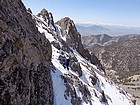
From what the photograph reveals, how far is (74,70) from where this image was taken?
4084 cm

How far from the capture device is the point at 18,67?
18.4 meters

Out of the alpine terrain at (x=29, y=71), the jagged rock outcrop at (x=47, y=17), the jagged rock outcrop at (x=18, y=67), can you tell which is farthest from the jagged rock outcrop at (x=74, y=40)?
the jagged rock outcrop at (x=18, y=67)

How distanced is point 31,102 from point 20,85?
9.46 feet

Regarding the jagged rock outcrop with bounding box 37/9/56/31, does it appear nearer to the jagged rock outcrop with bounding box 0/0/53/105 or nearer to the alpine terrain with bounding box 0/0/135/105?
the alpine terrain with bounding box 0/0/135/105

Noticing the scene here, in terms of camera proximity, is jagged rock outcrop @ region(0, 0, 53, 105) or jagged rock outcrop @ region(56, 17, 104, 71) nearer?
jagged rock outcrop @ region(0, 0, 53, 105)

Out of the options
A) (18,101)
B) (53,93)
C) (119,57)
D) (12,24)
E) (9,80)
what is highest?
(12,24)

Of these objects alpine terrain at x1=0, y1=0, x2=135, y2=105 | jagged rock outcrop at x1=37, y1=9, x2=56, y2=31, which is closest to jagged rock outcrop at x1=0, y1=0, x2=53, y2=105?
alpine terrain at x1=0, y1=0, x2=135, y2=105

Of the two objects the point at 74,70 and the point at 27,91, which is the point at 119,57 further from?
the point at 27,91

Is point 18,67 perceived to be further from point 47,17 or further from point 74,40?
point 47,17

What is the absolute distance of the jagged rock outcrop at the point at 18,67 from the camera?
55.1ft

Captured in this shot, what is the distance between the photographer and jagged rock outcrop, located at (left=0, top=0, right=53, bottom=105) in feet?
55.1

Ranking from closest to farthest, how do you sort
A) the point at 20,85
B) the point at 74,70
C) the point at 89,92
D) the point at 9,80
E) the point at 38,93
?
the point at 9,80
the point at 20,85
the point at 38,93
the point at 89,92
the point at 74,70

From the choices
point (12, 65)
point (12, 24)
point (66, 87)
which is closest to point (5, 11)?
point (12, 24)

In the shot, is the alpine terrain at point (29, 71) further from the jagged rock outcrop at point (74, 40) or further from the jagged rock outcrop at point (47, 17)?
the jagged rock outcrop at point (47, 17)
